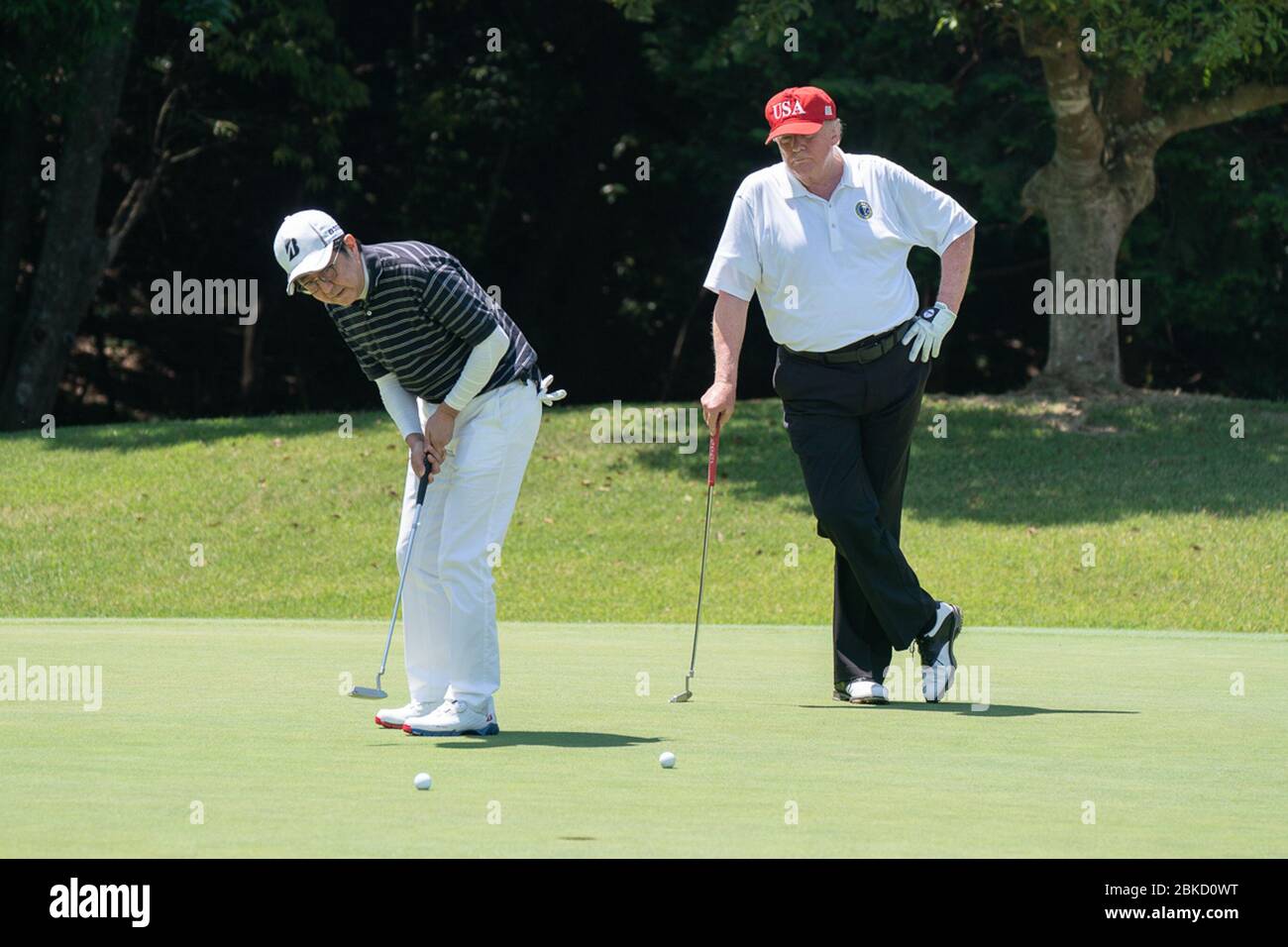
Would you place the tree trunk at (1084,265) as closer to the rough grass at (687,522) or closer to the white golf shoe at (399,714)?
the rough grass at (687,522)

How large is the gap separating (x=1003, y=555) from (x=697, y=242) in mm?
13616

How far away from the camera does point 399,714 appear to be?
668 centimetres

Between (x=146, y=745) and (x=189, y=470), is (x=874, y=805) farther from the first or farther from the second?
(x=189, y=470)

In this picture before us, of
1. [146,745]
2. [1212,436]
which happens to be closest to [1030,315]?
[1212,436]

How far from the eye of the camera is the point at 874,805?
4.84 meters

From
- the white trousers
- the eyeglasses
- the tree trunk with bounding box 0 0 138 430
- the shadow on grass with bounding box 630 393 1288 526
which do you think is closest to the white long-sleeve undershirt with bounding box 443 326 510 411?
the white trousers

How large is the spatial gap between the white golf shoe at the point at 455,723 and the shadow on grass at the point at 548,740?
0.05 metres

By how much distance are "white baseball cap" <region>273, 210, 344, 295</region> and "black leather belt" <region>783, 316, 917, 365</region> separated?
213cm

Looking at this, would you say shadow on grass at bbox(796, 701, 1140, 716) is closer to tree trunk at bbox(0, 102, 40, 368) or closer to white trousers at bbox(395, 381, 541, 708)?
white trousers at bbox(395, 381, 541, 708)

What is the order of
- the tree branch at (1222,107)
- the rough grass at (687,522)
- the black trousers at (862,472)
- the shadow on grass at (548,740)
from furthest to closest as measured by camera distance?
1. the tree branch at (1222,107)
2. the rough grass at (687,522)
3. the black trousers at (862,472)
4. the shadow on grass at (548,740)

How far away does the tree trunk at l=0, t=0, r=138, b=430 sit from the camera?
78.6 feet

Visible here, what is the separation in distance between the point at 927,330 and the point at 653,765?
8.62 ft

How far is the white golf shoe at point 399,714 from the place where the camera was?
6641 mm

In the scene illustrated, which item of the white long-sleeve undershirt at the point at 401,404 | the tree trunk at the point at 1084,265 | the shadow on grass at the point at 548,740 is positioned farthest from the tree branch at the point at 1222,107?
the shadow on grass at the point at 548,740
